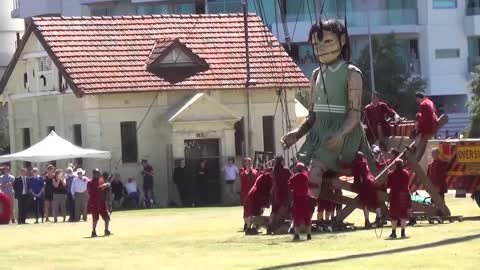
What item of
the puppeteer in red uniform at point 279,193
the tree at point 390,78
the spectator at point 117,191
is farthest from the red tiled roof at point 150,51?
the puppeteer in red uniform at point 279,193

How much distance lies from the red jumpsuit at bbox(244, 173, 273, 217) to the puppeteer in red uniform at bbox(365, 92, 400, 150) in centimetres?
302

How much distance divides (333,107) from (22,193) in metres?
17.2

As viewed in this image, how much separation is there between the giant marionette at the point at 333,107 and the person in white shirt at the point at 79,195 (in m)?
15.0

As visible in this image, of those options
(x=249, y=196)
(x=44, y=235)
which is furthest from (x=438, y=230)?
(x=44, y=235)

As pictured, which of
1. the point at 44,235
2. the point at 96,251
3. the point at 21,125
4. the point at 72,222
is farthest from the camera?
the point at 21,125

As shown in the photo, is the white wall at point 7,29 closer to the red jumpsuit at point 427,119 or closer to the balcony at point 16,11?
the balcony at point 16,11

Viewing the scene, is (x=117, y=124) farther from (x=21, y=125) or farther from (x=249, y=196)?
(x=249, y=196)

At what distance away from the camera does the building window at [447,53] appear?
80188 mm

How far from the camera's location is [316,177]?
2744 centimetres

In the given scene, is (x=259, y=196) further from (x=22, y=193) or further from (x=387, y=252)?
(x=22, y=193)

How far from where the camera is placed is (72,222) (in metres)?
41.2

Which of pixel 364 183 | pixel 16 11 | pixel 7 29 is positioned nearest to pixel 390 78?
pixel 16 11

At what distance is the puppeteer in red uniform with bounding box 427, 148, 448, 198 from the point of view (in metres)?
31.2

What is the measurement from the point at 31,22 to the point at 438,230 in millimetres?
30974
